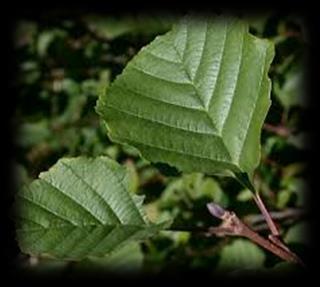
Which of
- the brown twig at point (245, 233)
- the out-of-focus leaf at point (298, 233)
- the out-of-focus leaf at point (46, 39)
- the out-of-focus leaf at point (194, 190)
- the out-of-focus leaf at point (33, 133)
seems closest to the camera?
the brown twig at point (245, 233)

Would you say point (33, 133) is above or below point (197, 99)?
below

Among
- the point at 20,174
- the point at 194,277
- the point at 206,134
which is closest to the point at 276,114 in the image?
the point at 194,277

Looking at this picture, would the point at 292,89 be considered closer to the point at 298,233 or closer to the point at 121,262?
the point at 298,233

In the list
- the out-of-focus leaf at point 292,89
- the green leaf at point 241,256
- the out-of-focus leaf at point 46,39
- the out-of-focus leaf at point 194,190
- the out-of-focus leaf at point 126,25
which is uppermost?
the out-of-focus leaf at point 126,25

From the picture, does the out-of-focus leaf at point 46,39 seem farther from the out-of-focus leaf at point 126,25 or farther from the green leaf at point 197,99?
the green leaf at point 197,99

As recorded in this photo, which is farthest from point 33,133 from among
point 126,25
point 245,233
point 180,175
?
point 245,233

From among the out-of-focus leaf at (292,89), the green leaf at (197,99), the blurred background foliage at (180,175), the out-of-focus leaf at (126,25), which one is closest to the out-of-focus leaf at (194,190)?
the blurred background foliage at (180,175)

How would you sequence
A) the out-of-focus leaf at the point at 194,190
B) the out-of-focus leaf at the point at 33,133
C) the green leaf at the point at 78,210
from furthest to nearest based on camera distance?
the out-of-focus leaf at the point at 33,133 < the out-of-focus leaf at the point at 194,190 < the green leaf at the point at 78,210
